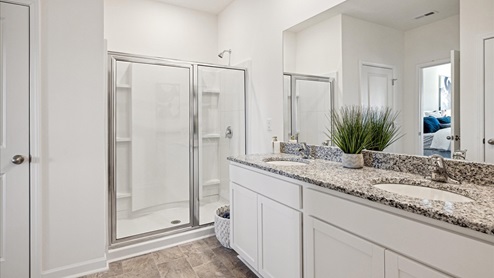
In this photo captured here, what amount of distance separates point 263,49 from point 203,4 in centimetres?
124

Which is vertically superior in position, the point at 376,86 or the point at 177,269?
the point at 376,86

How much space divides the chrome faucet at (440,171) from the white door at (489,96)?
164mm

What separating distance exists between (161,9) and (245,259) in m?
3.03

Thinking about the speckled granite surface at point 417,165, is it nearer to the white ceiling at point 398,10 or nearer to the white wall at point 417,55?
the white wall at point 417,55

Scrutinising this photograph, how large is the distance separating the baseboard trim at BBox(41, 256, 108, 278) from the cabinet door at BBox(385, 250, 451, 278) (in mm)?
2060

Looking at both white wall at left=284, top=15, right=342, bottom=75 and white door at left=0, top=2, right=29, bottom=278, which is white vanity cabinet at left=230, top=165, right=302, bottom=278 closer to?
white wall at left=284, top=15, right=342, bottom=75

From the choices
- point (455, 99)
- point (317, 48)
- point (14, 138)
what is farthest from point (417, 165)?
point (14, 138)

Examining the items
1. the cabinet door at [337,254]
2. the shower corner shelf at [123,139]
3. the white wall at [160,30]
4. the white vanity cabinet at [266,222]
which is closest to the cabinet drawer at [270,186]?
the white vanity cabinet at [266,222]

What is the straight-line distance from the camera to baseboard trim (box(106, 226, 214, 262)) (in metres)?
2.23

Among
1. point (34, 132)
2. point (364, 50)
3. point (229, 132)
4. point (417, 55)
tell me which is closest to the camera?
point (417, 55)

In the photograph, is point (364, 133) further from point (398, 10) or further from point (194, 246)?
point (194, 246)

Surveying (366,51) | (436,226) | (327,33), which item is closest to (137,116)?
(327,33)

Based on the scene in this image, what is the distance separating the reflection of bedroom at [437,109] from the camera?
1.33 metres

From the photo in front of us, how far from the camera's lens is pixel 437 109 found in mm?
1381
